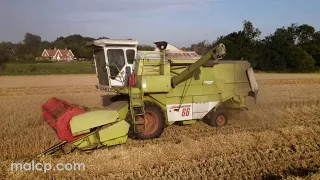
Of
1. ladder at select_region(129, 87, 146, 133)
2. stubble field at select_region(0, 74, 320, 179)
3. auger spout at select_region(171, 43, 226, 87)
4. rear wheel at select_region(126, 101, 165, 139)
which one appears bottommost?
stubble field at select_region(0, 74, 320, 179)

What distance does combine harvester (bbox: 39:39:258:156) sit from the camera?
19.8 ft

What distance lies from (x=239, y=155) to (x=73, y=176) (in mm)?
2938

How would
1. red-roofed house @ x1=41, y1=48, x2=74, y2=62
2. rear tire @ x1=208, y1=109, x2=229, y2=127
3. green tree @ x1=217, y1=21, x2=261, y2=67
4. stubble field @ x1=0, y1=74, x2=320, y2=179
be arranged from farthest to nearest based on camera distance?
red-roofed house @ x1=41, y1=48, x2=74, y2=62, green tree @ x1=217, y1=21, x2=261, y2=67, rear tire @ x1=208, y1=109, x2=229, y2=127, stubble field @ x1=0, y1=74, x2=320, y2=179

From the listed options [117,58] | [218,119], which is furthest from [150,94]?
[218,119]

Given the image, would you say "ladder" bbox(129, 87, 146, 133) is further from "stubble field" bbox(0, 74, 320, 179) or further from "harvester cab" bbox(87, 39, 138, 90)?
"harvester cab" bbox(87, 39, 138, 90)

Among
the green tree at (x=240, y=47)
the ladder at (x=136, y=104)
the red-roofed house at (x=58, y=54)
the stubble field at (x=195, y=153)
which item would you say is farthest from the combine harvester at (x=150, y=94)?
the red-roofed house at (x=58, y=54)

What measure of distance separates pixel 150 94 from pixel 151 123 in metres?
0.69

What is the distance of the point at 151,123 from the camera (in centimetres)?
724

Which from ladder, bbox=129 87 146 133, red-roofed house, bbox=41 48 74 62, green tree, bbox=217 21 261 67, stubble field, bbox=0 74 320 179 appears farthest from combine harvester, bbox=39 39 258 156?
red-roofed house, bbox=41 48 74 62

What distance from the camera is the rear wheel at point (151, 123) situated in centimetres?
701

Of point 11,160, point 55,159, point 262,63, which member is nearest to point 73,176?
point 55,159

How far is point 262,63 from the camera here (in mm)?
38312

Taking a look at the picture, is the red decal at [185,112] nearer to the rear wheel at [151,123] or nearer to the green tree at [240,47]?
the rear wheel at [151,123]

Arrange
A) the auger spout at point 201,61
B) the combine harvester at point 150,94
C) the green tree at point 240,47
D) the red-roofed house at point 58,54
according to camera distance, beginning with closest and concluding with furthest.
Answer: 1. the combine harvester at point 150,94
2. the auger spout at point 201,61
3. the green tree at point 240,47
4. the red-roofed house at point 58,54
